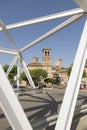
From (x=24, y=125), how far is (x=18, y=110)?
399 mm

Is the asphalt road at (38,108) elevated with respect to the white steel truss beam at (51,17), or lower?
lower

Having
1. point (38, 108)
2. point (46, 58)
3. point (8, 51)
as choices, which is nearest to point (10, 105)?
point (38, 108)

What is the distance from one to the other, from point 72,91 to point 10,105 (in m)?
2.77

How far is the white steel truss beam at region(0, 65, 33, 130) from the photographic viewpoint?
16.3 feet

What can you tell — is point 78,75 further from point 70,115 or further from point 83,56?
point 70,115

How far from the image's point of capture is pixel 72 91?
7.45 meters

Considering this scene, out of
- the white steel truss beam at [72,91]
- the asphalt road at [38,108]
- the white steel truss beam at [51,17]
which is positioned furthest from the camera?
the white steel truss beam at [51,17]

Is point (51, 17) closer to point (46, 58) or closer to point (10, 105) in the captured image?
point (10, 105)

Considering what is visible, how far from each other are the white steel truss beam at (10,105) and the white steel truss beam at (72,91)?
173 cm

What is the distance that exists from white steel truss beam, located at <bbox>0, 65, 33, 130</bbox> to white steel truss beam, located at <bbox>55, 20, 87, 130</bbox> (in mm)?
1727

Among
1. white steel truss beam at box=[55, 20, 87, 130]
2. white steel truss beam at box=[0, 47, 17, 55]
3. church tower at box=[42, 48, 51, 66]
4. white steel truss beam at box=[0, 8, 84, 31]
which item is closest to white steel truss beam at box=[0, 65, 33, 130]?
white steel truss beam at box=[55, 20, 87, 130]

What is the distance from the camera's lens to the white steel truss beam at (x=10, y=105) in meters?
4.98

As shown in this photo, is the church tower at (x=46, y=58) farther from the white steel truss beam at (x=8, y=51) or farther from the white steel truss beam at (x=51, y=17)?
the white steel truss beam at (x=51, y=17)

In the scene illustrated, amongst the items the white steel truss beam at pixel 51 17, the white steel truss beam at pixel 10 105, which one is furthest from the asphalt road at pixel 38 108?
the white steel truss beam at pixel 51 17
